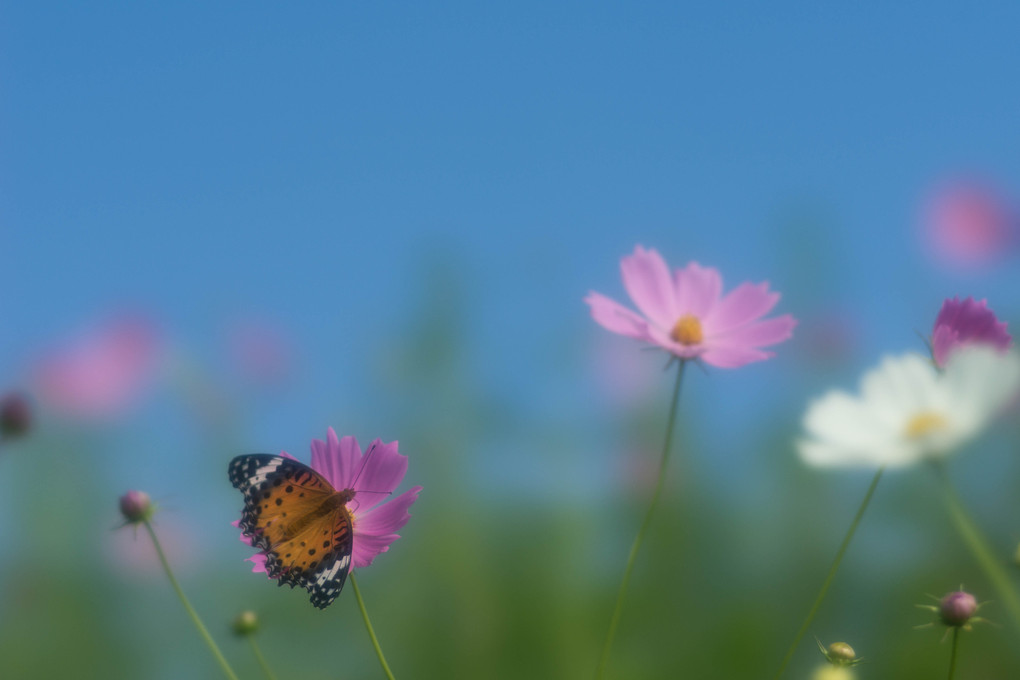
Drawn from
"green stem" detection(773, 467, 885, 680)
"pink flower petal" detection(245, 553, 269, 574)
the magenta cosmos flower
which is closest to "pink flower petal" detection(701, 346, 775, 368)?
the magenta cosmos flower

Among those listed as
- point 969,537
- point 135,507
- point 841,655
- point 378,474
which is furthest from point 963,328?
point 135,507

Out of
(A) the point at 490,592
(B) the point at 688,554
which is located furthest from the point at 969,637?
(A) the point at 490,592

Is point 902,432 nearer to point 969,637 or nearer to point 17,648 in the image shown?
point 969,637

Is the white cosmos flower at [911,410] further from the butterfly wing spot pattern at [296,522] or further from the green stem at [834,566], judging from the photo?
the butterfly wing spot pattern at [296,522]

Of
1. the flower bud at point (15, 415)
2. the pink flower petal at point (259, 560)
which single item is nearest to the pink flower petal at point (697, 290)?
the pink flower petal at point (259, 560)

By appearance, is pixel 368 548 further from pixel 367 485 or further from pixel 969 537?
pixel 969 537

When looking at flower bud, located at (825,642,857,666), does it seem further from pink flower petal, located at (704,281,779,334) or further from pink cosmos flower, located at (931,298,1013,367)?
pink flower petal, located at (704,281,779,334)

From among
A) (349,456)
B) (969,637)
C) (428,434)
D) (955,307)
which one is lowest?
(349,456)
